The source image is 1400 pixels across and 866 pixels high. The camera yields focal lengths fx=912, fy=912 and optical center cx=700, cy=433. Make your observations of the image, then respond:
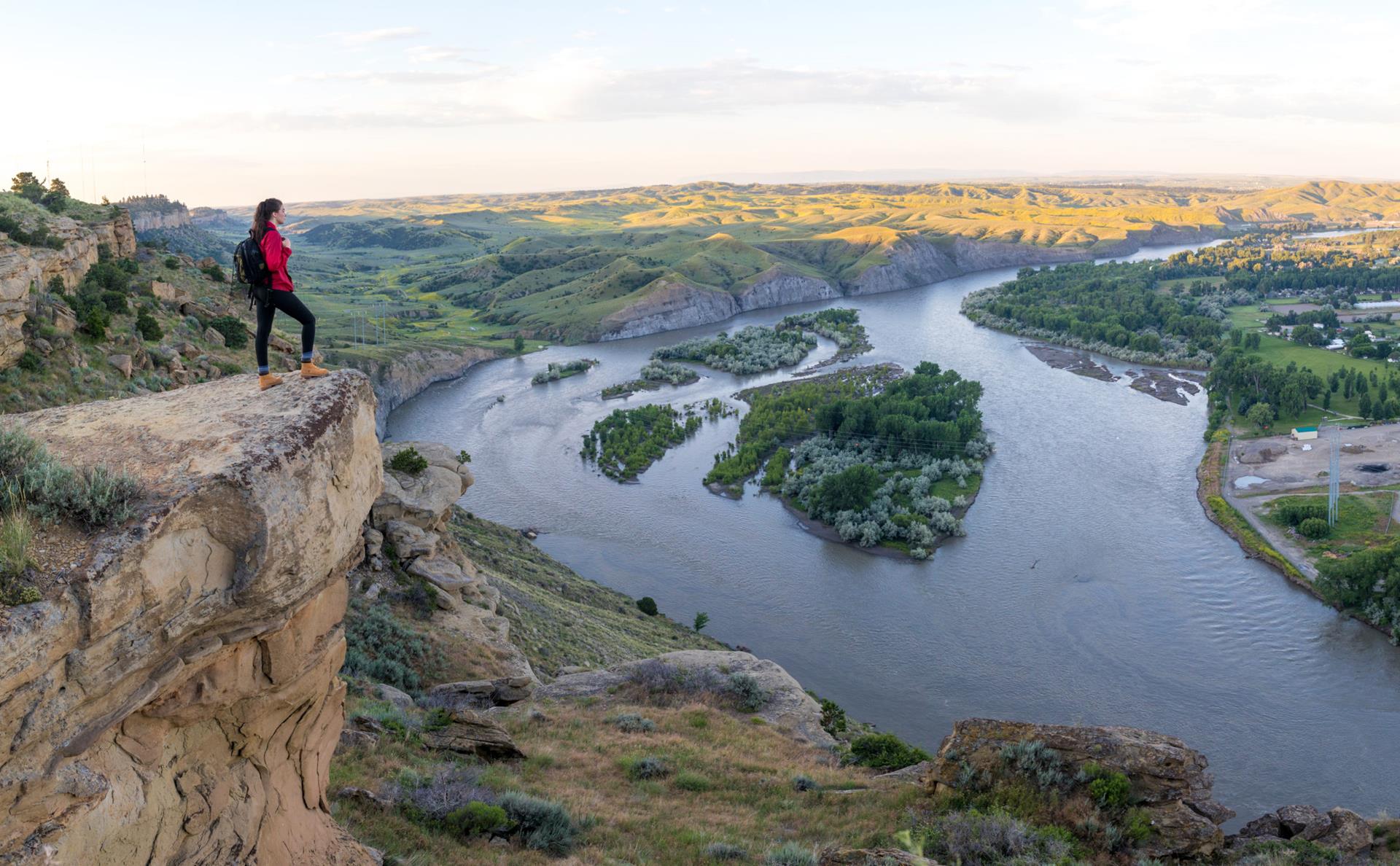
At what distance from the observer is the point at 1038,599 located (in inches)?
1431

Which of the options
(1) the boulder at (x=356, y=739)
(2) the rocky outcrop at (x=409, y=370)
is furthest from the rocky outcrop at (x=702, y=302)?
(1) the boulder at (x=356, y=739)

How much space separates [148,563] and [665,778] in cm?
1040

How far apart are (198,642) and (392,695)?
10.7 meters

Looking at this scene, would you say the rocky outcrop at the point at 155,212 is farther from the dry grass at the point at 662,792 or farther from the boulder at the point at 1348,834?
the boulder at the point at 1348,834

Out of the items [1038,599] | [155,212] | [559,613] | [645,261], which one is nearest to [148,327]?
[559,613]

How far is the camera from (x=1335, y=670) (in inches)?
1248

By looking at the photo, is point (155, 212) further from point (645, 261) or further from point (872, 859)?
point (872, 859)

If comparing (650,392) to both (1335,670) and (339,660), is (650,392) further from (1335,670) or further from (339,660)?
(339,660)

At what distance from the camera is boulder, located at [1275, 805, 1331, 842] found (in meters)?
13.1

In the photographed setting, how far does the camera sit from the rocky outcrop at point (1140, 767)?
11.9 m

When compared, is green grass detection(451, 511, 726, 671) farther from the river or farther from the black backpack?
the black backpack

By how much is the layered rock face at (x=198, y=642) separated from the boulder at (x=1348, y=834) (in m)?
12.9

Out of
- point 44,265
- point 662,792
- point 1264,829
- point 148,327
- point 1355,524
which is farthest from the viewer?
point 1355,524

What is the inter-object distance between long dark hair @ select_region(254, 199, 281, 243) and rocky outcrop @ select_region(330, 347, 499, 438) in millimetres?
53022
